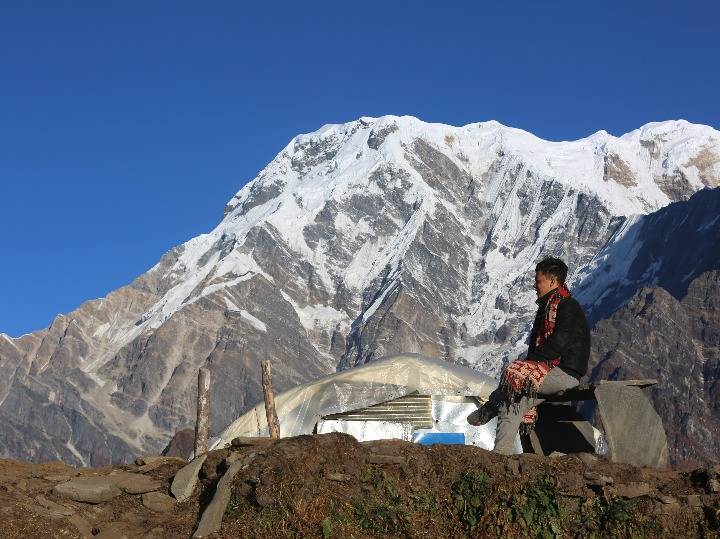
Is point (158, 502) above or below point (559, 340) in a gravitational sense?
below

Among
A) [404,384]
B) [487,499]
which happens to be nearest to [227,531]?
[487,499]

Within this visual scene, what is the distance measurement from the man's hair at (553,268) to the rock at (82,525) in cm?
524

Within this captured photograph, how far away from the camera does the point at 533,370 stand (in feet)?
39.8

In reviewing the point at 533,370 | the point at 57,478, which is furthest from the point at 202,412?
the point at 533,370

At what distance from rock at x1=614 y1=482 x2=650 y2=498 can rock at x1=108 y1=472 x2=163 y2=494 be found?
469 cm

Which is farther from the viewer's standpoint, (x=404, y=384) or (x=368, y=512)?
(x=404, y=384)

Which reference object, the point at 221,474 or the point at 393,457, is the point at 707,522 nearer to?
the point at 393,457

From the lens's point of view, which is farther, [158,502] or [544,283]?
[544,283]

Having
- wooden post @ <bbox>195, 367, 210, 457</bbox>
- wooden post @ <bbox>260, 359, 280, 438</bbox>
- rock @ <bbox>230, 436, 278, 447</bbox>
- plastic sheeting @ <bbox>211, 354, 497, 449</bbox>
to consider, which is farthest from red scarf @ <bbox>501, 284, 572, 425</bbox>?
plastic sheeting @ <bbox>211, 354, 497, 449</bbox>

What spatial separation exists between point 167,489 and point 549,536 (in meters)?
4.00

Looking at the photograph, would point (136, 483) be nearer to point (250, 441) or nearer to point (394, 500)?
point (250, 441)

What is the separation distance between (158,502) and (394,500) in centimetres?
246

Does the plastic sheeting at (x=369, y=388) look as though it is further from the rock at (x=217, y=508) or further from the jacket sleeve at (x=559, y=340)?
the rock at (x=217, y=508)

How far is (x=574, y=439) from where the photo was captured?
13.2 m
